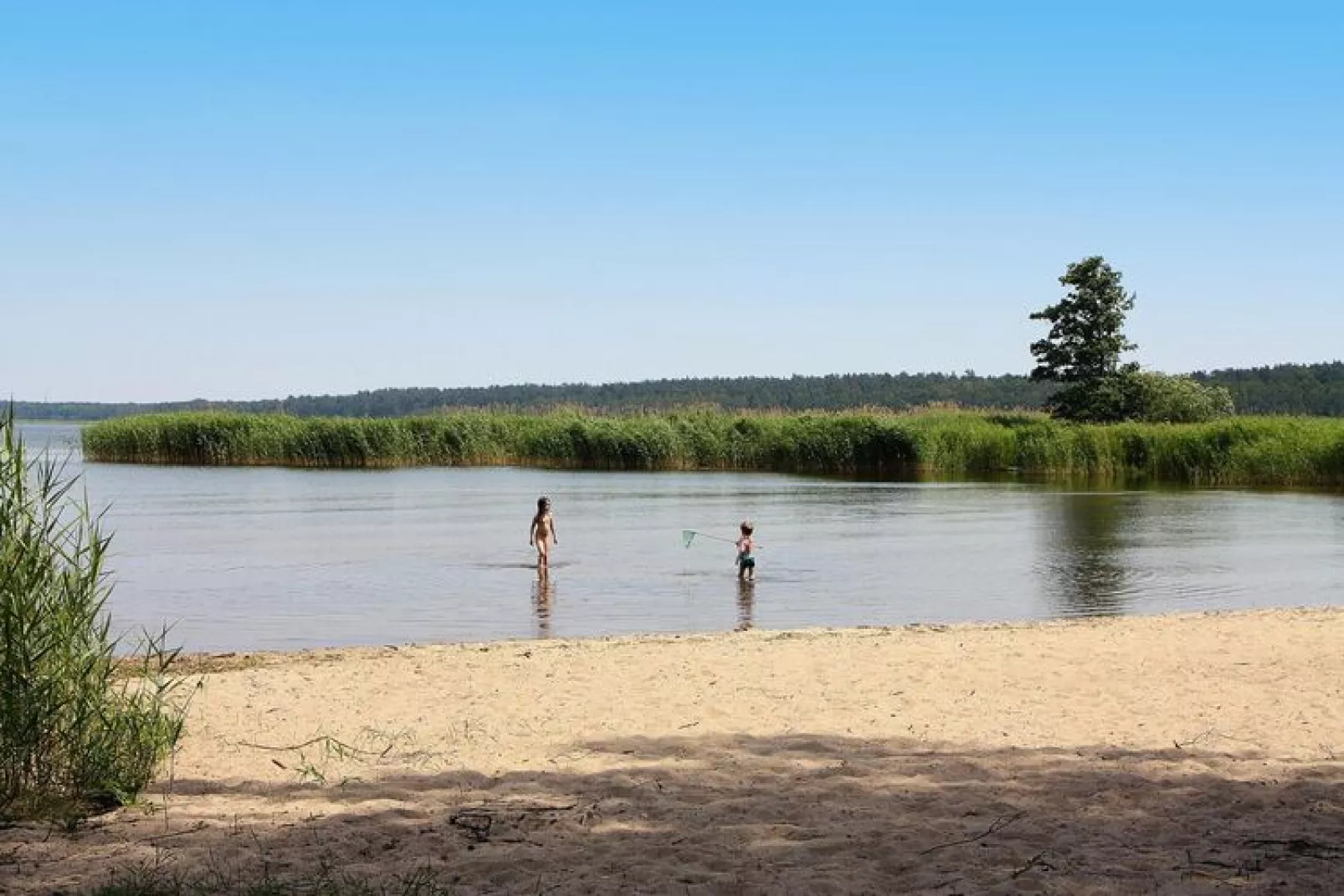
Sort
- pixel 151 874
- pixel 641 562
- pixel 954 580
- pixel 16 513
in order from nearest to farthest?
pixel 151 874 < pixel 16 513 < pixel 954 580 < pixel 641 562

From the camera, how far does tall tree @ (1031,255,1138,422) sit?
61.5 m

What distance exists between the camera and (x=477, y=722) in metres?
9.83

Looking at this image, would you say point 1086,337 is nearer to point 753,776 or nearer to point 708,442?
point 708,442

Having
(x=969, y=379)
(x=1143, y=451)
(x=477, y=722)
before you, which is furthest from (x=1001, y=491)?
(x=969, y=379)

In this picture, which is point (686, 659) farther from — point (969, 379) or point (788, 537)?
point (969, 379)

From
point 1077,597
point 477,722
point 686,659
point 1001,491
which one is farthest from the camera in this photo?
point 1001,491

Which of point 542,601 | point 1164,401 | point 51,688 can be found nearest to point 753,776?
point 51,688

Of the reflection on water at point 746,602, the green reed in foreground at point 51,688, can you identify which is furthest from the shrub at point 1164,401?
the green reed in foreground at point 51,688

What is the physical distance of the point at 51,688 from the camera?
765 cm

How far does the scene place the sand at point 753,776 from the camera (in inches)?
259

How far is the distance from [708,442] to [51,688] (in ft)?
157

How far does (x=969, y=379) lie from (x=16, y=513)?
177173mm

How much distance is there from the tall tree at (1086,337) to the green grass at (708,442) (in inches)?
95.8

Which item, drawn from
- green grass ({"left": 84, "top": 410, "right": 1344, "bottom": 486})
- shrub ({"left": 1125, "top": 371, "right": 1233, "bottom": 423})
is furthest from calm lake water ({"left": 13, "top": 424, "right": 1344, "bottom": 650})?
shrub ({"left": 1125, "top": 371, "right": 1233, "bottom": 423})
